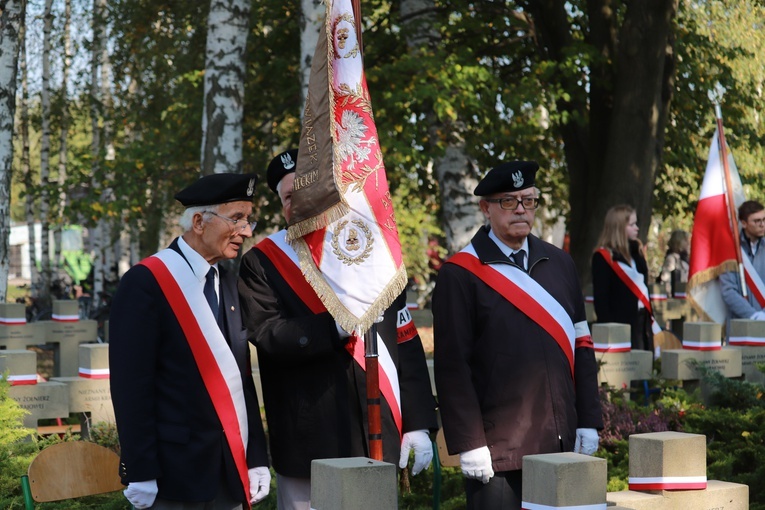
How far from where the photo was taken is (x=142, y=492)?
13.5 ft

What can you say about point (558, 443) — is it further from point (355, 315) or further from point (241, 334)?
point (241, 334)

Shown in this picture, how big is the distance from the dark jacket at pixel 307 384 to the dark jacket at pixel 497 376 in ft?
0.50

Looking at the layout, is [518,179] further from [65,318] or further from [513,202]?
[65,318]

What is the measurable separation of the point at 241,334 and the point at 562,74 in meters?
12.4

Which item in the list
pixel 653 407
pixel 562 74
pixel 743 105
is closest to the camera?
pixel 653 407

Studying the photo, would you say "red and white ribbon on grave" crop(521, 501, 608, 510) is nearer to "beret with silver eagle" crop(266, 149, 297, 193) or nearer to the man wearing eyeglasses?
"beret with silver eagle" crop(266, 149, 297, 193)

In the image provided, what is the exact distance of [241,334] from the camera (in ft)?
14.9

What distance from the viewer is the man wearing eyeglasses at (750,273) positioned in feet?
31.3

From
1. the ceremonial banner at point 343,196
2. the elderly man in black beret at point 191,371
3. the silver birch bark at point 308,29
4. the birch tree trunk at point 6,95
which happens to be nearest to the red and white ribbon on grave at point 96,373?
the birch tree trunk at point 6,95

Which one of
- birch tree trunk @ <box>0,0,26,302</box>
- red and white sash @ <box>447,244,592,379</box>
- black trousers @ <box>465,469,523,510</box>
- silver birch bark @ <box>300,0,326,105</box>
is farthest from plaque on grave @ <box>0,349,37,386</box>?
silver birch bark @ <box>300,0,326,105</box>

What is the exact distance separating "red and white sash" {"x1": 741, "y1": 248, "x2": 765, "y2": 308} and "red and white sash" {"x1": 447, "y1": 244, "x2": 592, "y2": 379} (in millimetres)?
5452

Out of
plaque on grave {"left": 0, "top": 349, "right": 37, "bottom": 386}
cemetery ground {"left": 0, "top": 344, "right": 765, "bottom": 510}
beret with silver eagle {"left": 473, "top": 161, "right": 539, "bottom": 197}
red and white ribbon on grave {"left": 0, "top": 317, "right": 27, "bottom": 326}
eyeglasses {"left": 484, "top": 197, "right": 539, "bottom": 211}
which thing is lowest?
cemetery ground {"left": 0, "top": 344, "right": 765, "bottom": 510}

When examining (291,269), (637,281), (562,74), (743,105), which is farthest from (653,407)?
(743,105)

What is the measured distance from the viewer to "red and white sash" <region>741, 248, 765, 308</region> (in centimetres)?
989
